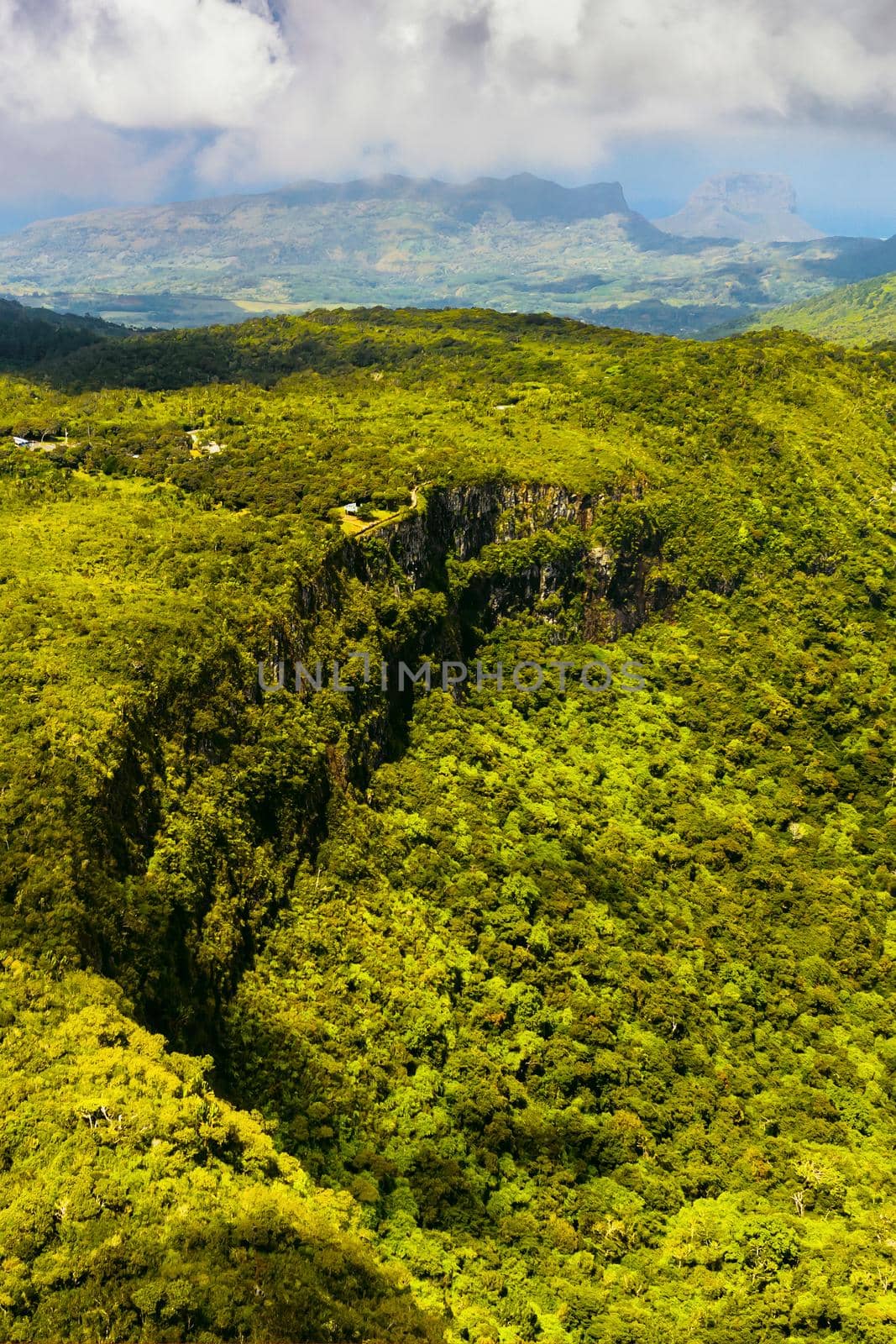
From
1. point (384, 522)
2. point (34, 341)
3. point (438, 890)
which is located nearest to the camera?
point (438, 890)

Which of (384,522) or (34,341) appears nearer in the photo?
(384,522)

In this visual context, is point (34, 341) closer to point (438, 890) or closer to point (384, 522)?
point (384, 522)

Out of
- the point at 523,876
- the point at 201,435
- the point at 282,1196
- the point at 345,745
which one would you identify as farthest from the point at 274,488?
the point at 282,1196

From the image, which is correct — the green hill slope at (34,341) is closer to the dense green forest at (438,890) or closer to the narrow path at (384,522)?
the dense green forest at (438,890)

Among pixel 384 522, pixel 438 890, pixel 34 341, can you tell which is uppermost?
pixel 34 341

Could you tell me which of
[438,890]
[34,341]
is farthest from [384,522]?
[34,341]

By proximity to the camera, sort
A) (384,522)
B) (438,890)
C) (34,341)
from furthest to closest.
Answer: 1. (34,341)
2. (384,522)
3. (438,890)

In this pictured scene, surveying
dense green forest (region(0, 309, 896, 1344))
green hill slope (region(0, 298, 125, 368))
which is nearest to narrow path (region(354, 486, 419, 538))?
dense green forest (region(0, 309, 896, 1344))

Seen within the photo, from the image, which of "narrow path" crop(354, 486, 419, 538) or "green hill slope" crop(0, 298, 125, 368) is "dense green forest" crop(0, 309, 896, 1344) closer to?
"narrow path" crop(354, 486, 419, 538)

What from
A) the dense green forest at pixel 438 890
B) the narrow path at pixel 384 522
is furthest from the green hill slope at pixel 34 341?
the narrow path at pixel 384 522

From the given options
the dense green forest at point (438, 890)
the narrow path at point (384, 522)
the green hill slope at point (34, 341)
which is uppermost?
the green hill slope at point (34, 341)

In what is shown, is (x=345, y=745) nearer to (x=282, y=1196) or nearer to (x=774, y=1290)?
(x=282, y=1196)
